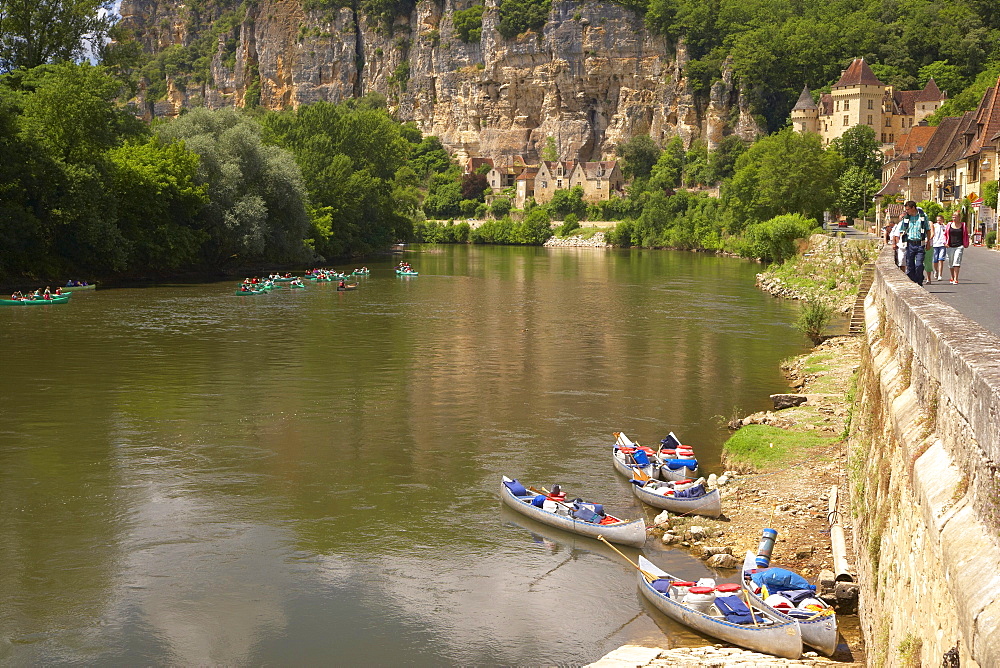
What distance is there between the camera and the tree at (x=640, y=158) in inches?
5600

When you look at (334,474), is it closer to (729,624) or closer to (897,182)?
(729,624)

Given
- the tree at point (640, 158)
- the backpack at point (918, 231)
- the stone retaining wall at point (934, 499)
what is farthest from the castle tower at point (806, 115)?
the stone retaining wall at point (934, 499)

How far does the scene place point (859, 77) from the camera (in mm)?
112312

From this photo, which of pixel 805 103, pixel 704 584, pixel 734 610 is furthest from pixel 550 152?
pixel 734 610

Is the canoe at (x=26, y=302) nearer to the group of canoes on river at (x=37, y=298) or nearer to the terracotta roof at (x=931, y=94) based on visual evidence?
the group of canoes on river at (x=37, y=298)

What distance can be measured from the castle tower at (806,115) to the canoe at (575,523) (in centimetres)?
11299

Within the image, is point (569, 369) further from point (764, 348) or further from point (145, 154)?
point (145, 154)

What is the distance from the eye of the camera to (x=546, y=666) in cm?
1213

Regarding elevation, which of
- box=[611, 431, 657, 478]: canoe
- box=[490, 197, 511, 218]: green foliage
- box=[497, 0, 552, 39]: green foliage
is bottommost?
box=[611, 431, 657, 478]: canoe

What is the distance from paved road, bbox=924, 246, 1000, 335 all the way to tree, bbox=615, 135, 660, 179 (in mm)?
117854

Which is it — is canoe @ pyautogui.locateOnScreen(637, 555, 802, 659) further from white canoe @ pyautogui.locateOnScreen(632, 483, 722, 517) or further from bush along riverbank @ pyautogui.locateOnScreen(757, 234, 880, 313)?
bush along riverbank @ pyautogui.locateOnScreen(757, 234, 880, 313)

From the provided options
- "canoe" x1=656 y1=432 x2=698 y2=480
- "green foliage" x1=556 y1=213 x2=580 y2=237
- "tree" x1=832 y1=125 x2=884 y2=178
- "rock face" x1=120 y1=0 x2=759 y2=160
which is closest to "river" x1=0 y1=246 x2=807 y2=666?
"canoe" x1=656 y1=432 x2=698 y2=480

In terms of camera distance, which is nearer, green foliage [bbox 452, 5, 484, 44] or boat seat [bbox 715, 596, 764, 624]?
boat seat [bbox 715, 596, 764, 624]

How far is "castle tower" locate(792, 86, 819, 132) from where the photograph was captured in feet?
398
